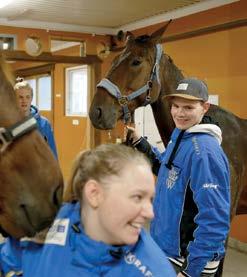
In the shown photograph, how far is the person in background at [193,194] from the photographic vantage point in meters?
1.67

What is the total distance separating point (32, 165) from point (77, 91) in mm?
6695

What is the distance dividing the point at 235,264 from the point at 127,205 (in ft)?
10.9

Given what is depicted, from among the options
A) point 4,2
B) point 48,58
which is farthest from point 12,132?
point 48,58

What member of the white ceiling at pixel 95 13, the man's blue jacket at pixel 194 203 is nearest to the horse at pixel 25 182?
the man's blue jacket at pixel 194 203

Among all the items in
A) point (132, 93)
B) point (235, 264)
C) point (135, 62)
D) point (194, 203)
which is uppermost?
point (135, 62)

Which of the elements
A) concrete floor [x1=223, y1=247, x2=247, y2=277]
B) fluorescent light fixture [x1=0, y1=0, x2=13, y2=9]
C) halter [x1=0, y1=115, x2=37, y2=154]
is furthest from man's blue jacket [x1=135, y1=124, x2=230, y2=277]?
fluorescent light fixture [x1=0, y1=0, x2=13, y2=9]

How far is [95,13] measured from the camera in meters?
5.69

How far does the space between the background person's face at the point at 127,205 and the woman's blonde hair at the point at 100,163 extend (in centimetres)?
2

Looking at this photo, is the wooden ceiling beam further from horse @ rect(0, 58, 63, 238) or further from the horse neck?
horse @ rect(0, 58, 63, 238)

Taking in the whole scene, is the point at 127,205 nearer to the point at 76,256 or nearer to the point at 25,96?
the point at 76,256

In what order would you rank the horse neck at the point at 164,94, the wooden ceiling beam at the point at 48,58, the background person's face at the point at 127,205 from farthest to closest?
the wooden ceiling beam at the point at 48,58 < the horse neck at the point at 164,94 < the background person's face at the point at 127,205

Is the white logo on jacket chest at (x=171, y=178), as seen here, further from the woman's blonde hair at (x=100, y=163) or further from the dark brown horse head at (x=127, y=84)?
the dark brown horse head at (x=127, y=84)

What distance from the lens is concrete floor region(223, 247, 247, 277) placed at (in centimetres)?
377

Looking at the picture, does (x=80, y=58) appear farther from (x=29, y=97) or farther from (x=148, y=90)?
(x=148, y=90)
